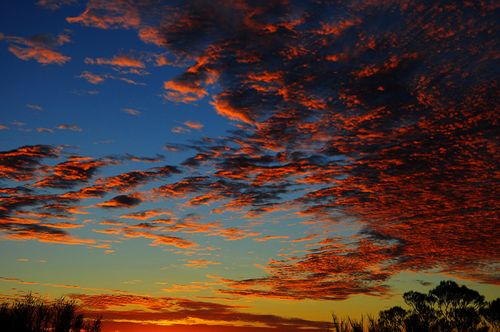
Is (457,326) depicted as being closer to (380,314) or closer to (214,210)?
(380,314)

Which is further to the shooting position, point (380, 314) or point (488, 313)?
point (380, 314)

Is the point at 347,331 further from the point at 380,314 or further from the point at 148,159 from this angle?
Answer: the point at 380,314

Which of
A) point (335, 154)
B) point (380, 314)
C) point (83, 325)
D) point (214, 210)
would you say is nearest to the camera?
point (335, 154)

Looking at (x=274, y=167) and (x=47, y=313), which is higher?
(x=274, y=167)

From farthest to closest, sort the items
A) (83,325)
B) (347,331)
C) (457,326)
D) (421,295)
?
(421,295), (457,326), (83,325), (347,331)

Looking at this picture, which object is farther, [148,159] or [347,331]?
[148,159]

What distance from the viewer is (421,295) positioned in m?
67.2

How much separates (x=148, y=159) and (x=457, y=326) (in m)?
46.6

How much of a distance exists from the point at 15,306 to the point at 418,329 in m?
33.7

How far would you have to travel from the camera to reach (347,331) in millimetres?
22984

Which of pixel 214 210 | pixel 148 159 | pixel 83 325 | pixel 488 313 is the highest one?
pixel 148 159

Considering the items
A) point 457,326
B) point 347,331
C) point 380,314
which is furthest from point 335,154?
point 380,314

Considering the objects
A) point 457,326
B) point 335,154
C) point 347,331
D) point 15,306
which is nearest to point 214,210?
point 335,154

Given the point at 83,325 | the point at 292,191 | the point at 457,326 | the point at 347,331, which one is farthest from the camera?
the point at 457,326
